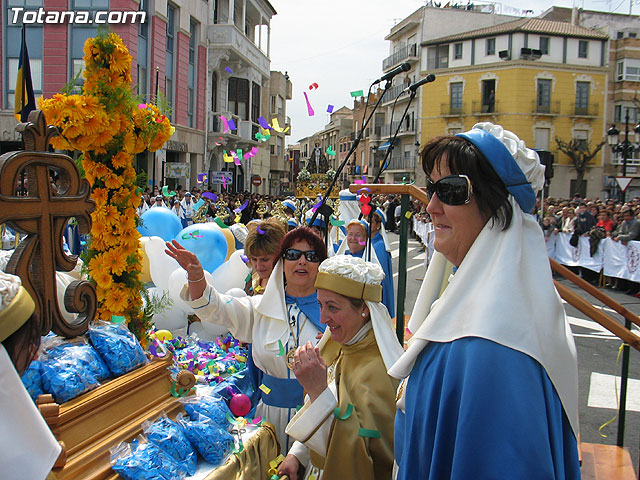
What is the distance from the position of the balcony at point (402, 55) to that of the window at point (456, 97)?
4.66 meters

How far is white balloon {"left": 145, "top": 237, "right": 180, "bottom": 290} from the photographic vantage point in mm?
5637

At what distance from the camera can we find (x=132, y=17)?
20.5 m

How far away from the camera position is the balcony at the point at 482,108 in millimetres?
42312

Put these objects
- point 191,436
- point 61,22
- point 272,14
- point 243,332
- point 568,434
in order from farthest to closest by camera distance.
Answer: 1. point 272,14
2. point 61,22
3. point 243,332
4. point 191,436
5. point 568,434

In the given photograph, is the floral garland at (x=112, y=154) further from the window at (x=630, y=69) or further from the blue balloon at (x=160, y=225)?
the window at (x=630, y=69)

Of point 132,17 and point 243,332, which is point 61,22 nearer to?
point 132,17

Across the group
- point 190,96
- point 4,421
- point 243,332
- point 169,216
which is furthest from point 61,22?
point 4,421

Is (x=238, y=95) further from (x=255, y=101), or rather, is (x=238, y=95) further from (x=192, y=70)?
(x=192, y=70)

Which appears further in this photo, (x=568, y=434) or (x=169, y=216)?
(x=169, y=216)

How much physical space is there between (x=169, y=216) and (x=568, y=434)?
6911 millimetres

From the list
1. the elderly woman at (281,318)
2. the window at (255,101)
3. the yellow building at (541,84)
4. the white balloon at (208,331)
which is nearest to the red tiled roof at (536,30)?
the yellow building at (541,84)

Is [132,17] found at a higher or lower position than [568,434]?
higher

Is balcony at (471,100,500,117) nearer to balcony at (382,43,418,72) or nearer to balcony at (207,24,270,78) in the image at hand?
balcony at (382,43,418,72)

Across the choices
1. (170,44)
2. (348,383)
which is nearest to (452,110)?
(170,44)
